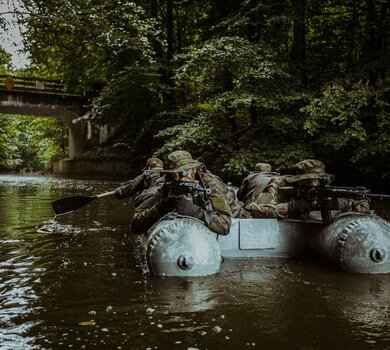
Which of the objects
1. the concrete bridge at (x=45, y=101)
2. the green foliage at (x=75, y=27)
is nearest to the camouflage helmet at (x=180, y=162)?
the green foliage at (x=75, y=27)

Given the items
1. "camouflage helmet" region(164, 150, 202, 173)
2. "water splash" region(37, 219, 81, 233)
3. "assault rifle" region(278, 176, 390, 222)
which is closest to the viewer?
"camouflage helmet" region(164, 150, 202, 173)

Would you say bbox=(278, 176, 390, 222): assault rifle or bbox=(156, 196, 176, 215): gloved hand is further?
bbox=(278, 176, 390, 222): assault rifle

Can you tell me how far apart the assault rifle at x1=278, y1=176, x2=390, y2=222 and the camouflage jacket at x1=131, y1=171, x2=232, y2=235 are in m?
1.07

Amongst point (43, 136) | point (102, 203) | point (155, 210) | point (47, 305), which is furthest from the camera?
point (43, 136)

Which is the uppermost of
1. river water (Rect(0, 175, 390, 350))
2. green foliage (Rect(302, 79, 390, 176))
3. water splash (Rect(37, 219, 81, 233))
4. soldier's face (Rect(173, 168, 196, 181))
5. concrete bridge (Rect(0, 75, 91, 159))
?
concrete bridge (Rect(0, 75, 91, 159))

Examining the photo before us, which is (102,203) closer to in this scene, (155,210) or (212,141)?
(212,141)

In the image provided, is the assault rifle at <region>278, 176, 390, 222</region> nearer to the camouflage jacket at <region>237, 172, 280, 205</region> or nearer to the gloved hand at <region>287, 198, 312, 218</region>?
the gloved hand at <region>287, 198, 312, 218</region>

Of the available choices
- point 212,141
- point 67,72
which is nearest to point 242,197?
point 212,141

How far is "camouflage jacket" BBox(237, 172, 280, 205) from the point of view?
275 inches

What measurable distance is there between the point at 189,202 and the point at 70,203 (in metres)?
2.79

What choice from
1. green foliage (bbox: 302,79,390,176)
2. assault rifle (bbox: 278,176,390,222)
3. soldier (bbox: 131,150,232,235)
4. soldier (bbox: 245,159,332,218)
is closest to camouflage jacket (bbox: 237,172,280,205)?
soldier (bbox: 245,159,332,218)

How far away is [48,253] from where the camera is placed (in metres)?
6.26

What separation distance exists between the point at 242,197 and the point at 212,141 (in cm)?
738

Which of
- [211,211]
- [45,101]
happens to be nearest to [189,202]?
[211,211]
